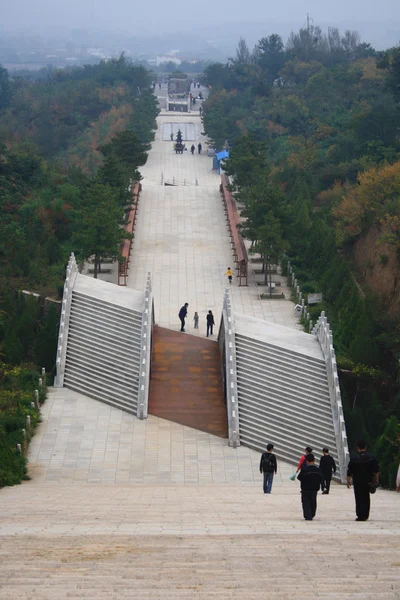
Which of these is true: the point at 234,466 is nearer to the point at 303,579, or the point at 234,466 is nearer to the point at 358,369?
the point at 358,369

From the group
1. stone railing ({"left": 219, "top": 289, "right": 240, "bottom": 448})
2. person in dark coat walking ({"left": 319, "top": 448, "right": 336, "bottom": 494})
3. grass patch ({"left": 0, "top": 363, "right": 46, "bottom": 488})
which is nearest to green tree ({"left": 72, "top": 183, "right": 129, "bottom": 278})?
stone railing ({"left": 219, "top": 289, "right": 240, "bottom": 448})

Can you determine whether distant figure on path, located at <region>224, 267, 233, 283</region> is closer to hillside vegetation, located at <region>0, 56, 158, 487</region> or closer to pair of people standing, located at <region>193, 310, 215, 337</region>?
hillside vegetation, located at <region>0, 56, 158, 487</region>

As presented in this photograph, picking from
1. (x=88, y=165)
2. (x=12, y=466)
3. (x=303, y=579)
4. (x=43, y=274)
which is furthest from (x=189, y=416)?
(x=88, y=165)

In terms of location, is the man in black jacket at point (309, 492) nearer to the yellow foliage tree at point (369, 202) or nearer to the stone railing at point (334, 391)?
the stone railing at point (334, 391)

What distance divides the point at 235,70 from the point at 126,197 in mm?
64943

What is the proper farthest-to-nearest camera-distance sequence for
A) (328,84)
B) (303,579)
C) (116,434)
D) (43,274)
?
(328,84) < (43,274) < (116,434) < (303,579)

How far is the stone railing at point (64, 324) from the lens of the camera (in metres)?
33.1

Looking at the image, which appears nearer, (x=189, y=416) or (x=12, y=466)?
(x=12, y=466)

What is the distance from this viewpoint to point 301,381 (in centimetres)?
3114

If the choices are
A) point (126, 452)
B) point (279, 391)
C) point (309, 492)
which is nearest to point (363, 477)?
point (309, 492)

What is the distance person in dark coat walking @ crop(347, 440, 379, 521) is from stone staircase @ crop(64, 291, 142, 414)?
1469 cm

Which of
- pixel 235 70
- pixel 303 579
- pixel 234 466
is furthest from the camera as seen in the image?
pixel 235 70

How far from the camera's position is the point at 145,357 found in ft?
A: 106

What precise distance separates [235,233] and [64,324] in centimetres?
1432
